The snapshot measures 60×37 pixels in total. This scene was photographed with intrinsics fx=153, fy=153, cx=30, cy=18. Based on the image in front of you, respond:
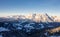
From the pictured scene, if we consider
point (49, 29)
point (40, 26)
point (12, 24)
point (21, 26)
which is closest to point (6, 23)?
point (12, 24)

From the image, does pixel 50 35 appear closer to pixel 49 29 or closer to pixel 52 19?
pixel 49 29

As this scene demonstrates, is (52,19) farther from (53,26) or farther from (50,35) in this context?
(50,35)

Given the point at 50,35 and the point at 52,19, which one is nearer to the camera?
the point at 50,35

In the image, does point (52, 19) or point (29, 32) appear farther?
point (52, 19)

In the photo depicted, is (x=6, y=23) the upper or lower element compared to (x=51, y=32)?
upper

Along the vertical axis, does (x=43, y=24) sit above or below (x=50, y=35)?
above

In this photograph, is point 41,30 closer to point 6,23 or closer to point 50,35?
point 50,35

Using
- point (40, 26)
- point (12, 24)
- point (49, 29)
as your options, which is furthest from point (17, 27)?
point (49, 29)

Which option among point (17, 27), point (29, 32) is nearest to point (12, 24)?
point (17, 27)
